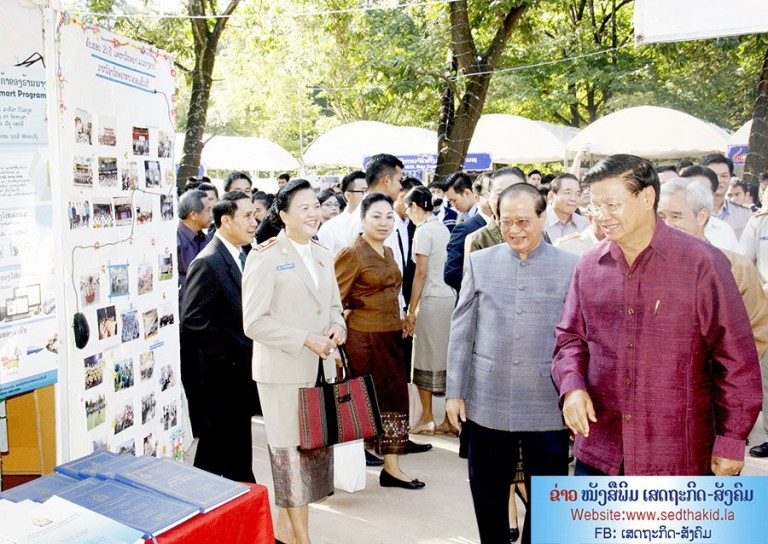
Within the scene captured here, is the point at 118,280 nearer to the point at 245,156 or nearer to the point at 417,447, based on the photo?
the point at 417,447

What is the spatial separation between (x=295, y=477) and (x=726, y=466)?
2.11 metres

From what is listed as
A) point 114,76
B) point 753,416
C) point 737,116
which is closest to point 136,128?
point 114,76

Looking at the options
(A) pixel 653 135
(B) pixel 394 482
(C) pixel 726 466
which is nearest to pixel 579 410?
(C) pixel 726 466

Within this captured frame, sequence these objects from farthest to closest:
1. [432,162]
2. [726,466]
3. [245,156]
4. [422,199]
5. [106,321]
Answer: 1. [245,156]
2. [432,162]
3. [422,199]
4. [106,321]
5. [726,466]

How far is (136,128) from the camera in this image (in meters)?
3.73

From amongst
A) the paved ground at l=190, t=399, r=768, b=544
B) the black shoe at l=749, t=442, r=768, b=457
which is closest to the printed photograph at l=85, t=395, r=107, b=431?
the paved ground at l=190, t=399, r=768, b=544

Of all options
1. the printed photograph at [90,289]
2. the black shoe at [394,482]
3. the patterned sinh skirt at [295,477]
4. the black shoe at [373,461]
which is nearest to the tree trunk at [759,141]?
the black shoe at [373,461]

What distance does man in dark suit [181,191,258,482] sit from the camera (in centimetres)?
436

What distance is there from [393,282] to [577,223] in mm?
1611

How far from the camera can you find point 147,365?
3.84m

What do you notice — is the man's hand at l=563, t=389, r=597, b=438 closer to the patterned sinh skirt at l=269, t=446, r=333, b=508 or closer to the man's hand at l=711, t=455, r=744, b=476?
the man's hand at l=711, t=455, r=744, b=476

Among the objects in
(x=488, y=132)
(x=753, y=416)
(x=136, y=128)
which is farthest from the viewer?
(x=488, y=132)

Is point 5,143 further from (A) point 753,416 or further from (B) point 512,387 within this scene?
(A) point 753,416

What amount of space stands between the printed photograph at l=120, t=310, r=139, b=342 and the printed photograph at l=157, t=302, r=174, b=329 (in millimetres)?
241
